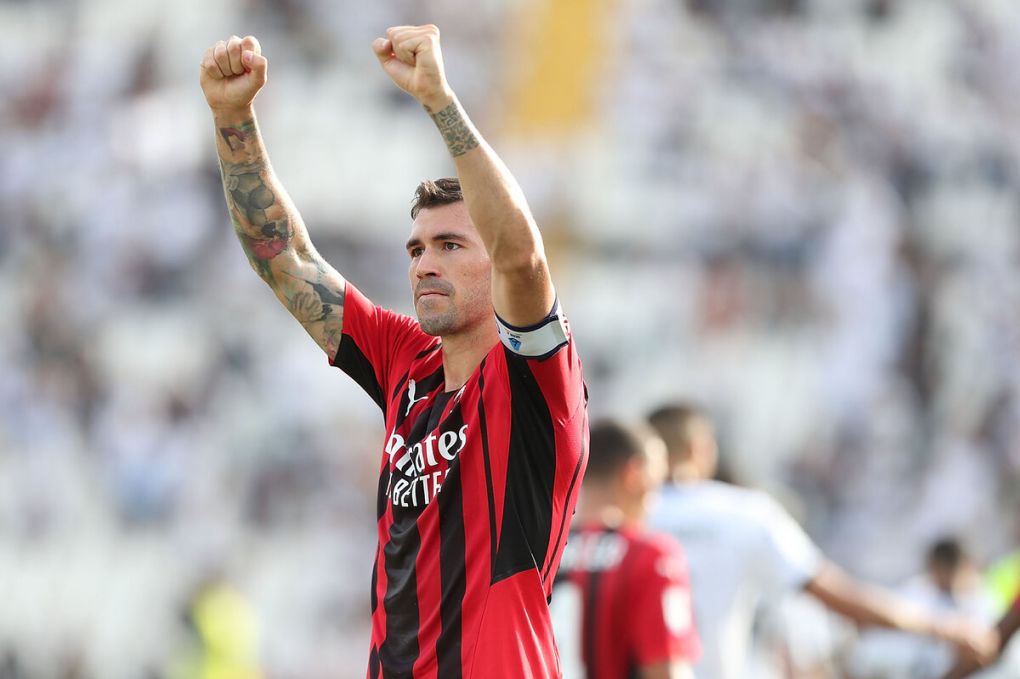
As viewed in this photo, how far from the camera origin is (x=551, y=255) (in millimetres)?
13680

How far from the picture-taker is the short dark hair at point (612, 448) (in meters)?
5.20

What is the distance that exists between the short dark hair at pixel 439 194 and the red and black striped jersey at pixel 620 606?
201cm

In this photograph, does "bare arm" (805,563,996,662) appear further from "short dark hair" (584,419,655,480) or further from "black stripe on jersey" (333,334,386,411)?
"black stripe on jersey" (333,334,386,411)

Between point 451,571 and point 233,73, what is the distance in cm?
132

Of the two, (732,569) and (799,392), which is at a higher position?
(799,392)

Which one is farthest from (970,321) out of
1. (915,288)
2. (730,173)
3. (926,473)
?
(730,173)

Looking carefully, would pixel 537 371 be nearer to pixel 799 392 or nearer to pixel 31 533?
pixel 799 392

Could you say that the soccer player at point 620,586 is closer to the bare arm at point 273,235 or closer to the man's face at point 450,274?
the bare arm at point 273,235

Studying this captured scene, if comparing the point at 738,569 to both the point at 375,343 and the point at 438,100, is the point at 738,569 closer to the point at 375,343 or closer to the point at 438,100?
the point at 375,343

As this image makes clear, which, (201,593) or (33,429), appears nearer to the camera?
(201,593)

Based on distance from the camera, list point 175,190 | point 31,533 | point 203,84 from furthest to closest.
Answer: point 175,190, point 31,533, point 203,84

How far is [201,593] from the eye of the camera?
1118 cm

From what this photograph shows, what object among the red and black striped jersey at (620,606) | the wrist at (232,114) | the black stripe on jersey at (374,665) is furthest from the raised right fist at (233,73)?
the red and black striped jersey at (620,606)

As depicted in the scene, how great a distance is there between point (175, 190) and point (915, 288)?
23.0ft
